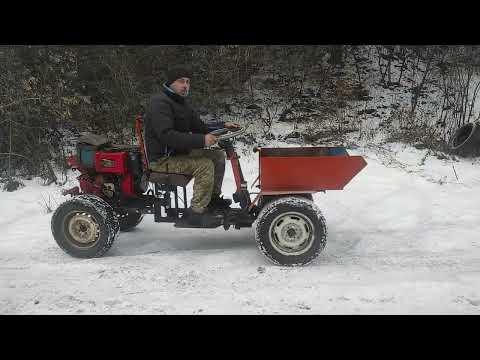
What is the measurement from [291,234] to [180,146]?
4.54ft

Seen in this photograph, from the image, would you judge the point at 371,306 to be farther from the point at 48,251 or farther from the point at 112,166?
the point at 48,251

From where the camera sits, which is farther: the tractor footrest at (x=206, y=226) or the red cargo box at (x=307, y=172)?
the tractor footrest at (x=206, y=226)

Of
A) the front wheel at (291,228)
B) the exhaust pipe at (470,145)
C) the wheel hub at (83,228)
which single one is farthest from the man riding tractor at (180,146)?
the exhaust pipe at (470,145)

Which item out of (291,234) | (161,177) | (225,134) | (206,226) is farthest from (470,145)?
(161,177)

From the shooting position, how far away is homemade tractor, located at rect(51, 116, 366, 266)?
12.7 ft

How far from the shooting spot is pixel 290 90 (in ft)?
35.8

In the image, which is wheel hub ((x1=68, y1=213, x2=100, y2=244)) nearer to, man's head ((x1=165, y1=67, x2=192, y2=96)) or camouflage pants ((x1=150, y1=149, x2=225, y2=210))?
camouflage pants ((x1=150, y1=149, x2=225, y2=210))

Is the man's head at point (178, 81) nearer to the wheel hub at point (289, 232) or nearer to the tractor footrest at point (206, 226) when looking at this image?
the tractor footrest at point (206, 226)

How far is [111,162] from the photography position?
4320 millimetres

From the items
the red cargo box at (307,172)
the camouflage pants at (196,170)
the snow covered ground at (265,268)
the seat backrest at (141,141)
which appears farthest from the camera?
the seat backrest at (141,141)

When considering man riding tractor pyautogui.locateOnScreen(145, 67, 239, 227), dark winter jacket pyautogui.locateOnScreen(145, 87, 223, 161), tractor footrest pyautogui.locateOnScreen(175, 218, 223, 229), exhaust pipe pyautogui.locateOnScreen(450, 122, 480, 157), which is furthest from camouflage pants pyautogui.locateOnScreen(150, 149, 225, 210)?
exhaust pipe pyautogui.locateOnScreen(450, 122, 480, 157)

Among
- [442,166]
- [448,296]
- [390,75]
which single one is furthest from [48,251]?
[390,75]

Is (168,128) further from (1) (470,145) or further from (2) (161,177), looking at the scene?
(1) (470,145)

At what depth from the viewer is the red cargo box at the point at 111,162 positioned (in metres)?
4.31
